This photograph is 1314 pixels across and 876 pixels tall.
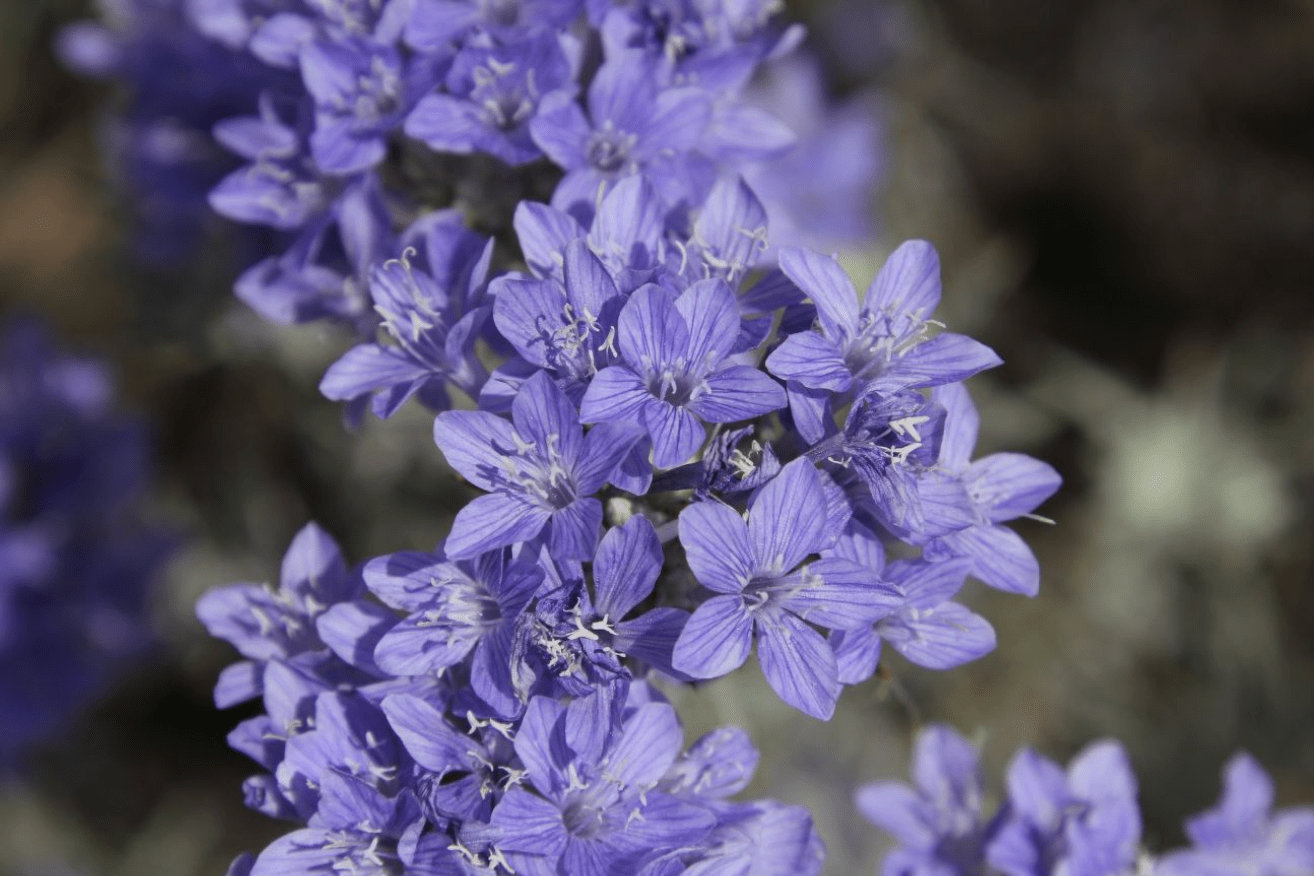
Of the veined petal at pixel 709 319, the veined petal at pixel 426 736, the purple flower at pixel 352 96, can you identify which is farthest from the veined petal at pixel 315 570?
the veined petal at pixel 709 319

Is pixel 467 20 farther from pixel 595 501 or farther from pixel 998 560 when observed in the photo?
pixel 998 560

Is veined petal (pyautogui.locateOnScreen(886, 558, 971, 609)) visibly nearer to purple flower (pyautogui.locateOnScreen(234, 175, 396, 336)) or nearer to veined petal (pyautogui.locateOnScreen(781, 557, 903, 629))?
veined petal (pyautogui.locateOnScreen(781, 557, 903, 629))

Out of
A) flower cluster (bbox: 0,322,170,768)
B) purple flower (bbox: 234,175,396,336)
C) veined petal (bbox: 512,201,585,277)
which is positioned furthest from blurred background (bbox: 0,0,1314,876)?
veined petal (bbox: 512,201,585,277)

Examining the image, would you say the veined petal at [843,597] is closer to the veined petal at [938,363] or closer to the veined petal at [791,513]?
the veined petal at [791,513]

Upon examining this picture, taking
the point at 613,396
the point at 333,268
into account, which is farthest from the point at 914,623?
the point at 333,268

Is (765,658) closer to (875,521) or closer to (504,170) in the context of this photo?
(875,521)

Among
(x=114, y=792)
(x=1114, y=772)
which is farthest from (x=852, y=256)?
(x=114, y=792)
